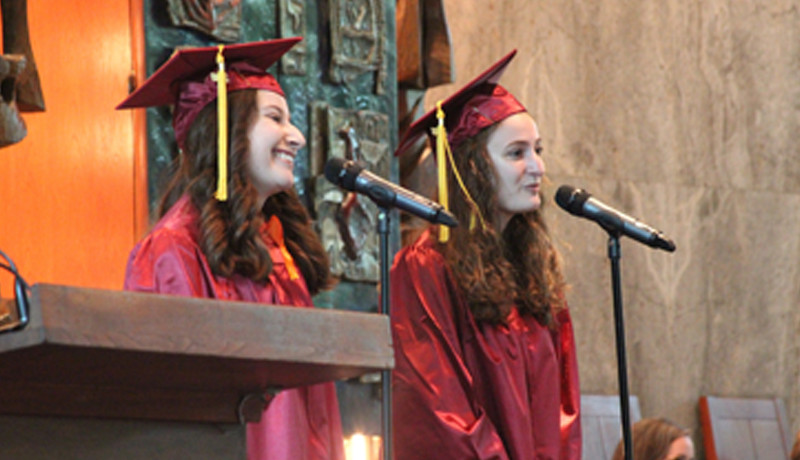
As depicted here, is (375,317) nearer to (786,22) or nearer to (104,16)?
(104,16)

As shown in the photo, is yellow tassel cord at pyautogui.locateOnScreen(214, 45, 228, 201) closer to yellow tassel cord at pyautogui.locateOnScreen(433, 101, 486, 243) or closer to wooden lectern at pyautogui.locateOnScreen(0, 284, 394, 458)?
yellow tassel cord at pyautogui.locateOnScreen(433, 101, 486, 243)

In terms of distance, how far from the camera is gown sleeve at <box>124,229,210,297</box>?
302cm

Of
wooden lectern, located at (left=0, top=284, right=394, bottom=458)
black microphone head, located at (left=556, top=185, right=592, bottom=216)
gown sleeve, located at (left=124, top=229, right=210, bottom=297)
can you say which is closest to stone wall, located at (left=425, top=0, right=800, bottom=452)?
black microphone head, located at (left=556, top=185, right=592, bottom=216)

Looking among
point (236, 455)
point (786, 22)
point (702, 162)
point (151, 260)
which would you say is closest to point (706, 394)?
point (702, 162)

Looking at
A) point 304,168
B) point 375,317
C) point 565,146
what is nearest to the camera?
point 375,317

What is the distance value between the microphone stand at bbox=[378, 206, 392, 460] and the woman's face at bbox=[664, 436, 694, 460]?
2336mm

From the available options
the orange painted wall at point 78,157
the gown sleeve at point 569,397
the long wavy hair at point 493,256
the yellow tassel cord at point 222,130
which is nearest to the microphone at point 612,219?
the long wavy hair at point 493,256

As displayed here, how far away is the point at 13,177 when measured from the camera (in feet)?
14.2

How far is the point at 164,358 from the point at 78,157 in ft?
9.13

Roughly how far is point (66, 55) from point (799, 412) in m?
4.64

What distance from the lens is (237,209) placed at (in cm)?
322

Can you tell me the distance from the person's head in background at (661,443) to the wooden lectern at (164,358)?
2989 mm

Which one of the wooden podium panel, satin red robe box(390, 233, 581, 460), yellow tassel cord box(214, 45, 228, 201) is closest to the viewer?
the wooden podium panel

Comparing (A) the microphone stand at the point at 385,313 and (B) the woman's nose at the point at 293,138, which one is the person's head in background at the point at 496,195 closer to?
(B) the woman's nose at the point at 293,138
